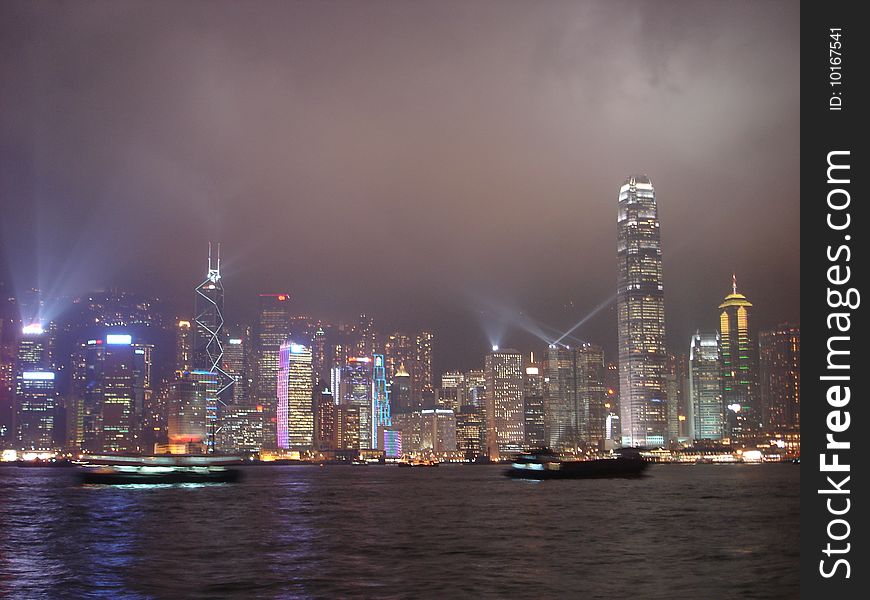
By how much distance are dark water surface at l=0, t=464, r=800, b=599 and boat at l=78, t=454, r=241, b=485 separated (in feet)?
151

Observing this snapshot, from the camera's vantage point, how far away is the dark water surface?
3312cm

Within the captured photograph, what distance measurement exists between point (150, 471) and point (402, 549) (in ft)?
297

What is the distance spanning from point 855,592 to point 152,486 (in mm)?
110545

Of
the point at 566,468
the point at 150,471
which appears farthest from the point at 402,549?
the point at 566,468

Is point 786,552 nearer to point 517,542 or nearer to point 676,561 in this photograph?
point 676,561

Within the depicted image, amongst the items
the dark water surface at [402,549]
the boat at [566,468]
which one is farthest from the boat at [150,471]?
the dark water surface at [402,549]

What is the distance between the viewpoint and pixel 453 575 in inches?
1407

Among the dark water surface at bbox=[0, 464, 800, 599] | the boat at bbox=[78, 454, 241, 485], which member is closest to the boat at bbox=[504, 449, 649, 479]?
the boat at bbox=[78, 454, 241, 485]

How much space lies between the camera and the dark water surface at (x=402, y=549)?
3312 centimetres

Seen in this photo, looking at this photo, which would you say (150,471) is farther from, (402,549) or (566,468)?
(402,549)

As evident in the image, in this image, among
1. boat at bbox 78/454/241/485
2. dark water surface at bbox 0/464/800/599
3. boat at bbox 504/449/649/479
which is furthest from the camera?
boat at bbox 504/449/649/479

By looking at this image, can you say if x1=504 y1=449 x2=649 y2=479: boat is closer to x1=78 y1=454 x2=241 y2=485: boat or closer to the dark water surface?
x1=78 y1=454 x2=241 y2=485: boat

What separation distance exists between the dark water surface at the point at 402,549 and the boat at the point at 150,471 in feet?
151

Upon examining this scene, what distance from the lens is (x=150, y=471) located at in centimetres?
12719
